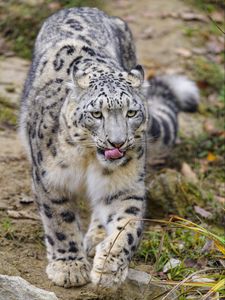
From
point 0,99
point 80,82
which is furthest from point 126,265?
point 0,99

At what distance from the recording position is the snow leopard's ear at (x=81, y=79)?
5.12 metres

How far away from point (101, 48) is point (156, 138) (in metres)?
1.68

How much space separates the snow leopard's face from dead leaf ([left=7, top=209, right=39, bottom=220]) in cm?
136

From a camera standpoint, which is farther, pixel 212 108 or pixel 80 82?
pixel 212 108

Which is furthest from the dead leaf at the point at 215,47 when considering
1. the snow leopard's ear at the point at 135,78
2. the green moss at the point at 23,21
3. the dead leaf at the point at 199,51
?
the snow leopard's ear at the point at 135,78

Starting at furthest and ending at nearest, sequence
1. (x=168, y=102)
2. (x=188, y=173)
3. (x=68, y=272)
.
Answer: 1. (x=168, y=102)
2. (x=188, y=173)
3. (x=68, y=272)

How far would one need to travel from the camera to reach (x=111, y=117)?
4.82m

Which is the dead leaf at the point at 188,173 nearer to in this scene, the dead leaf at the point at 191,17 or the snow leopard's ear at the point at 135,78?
the snow leopard's ear at the point at 135,78

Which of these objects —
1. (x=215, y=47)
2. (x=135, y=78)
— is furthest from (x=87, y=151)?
(x=215, y=47)

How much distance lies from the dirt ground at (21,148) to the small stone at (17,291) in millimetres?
466

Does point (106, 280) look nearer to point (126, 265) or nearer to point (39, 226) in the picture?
point (126, 265)

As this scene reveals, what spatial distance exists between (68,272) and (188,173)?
263 cm

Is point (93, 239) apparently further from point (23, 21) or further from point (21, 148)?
point (23, 21)

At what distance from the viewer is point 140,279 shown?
5285 mm
